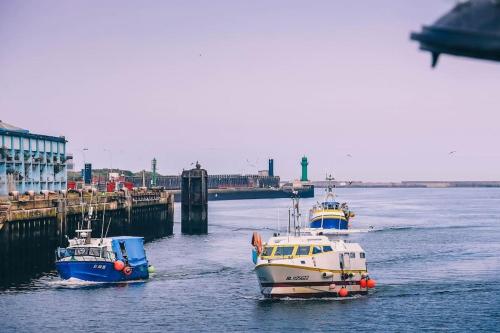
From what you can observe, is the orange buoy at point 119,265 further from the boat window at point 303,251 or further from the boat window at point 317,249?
the boat window at point 317,249

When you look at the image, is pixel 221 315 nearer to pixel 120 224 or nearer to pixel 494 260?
pixel 494 260

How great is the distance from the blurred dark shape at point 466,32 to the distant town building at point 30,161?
306 ft

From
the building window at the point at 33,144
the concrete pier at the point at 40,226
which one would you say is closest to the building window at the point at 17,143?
the building window at the point at 33,144

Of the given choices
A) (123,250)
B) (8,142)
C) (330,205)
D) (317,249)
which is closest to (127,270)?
(123,250)

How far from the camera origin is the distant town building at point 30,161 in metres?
102

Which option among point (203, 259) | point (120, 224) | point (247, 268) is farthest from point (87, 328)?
point (120, 224)

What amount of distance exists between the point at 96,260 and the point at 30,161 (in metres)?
53.2

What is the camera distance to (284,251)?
5181 centimetres

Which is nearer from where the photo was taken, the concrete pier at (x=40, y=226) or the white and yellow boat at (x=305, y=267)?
the white and yellow boat at (x=305, y=267)

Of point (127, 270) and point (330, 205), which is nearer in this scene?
point (127, 270)

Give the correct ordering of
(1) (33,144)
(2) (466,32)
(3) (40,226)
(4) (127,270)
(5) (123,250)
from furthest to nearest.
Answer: (1) (33,144)
(3) (40,226)
(5) (123,250)
(4) (127,270)
(2) (466,32)

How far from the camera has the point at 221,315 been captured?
49.0 metres

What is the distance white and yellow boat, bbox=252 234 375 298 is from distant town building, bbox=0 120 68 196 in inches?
2096

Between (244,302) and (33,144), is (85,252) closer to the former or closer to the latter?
(244,302)
